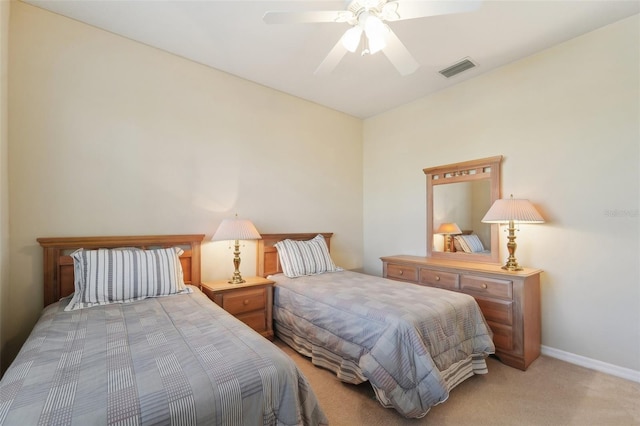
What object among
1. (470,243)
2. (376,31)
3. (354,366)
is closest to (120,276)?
(354,366)

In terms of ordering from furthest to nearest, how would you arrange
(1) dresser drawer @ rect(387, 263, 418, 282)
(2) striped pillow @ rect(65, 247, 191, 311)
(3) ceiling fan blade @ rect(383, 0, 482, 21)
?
(1) dresser drawer @ rect(387, 263, 418, 282)
(2) striped pillow @ rect(65, 247, 191, 311)
(3) ceiling fan blade @ rect(383, 0, 482, 21)

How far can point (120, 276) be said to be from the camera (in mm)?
2088

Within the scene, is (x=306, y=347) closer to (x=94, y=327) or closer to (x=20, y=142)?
(x=94, y=327)

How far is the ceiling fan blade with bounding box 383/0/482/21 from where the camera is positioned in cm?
152

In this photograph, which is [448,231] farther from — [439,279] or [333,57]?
[333,57]

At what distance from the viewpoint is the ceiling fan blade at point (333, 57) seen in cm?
197

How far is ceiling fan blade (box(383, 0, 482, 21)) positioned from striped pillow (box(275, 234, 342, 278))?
232cm

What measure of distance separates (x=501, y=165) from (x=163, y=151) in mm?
3396

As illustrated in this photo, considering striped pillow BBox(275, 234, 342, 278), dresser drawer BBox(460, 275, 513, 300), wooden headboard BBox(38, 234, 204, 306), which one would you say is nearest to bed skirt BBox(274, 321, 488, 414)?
dresser drawer BBox(460, 275, 513, 300)

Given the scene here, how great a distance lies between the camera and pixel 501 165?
3.00 meters

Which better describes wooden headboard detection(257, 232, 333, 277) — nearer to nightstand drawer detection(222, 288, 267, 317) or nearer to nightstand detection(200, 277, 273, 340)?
nightstand detection(200, 277, 273, 340)

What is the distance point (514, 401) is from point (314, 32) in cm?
317

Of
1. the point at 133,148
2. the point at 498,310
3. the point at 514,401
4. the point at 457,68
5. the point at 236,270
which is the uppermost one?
the point at 457,68

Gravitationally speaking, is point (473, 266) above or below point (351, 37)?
below
